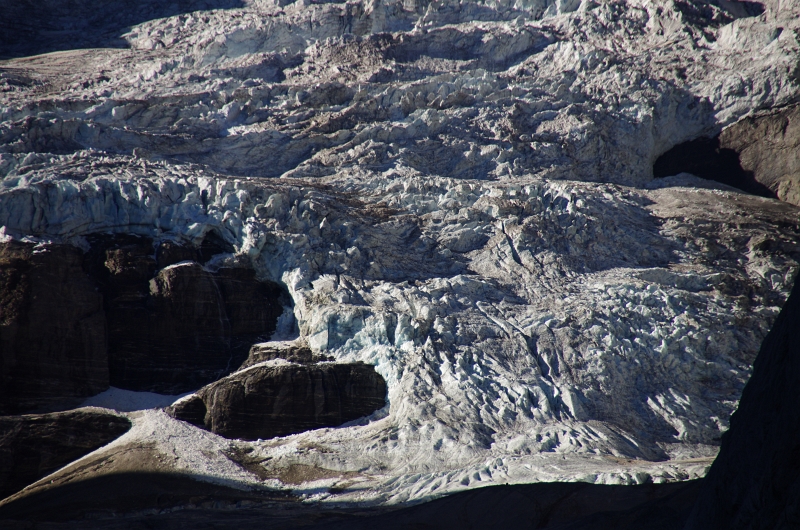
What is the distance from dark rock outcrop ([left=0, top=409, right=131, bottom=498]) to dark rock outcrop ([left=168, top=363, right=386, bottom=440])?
2.38m

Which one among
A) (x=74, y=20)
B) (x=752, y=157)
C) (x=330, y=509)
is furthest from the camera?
(x=74, y=20)

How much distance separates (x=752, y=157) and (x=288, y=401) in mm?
26742

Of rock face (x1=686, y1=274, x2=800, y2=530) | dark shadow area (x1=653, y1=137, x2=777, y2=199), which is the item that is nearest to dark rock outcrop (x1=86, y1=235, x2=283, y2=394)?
rock face (x1=686, y1=274, x2=800, y2=530)

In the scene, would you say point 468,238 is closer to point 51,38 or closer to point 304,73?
point 304,73

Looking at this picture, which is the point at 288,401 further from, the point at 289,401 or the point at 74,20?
the point at 74,20

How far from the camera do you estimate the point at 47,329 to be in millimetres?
25016

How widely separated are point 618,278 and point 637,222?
4.34 meters

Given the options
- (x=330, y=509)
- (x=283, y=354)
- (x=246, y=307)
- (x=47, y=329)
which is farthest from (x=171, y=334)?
(x=330, y=509)

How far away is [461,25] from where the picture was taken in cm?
4041

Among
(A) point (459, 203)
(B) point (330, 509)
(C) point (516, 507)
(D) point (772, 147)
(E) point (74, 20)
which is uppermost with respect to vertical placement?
(E) point (74, 20)

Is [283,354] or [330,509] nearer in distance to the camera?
[330,509]

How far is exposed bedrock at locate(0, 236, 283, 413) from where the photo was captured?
971 inches

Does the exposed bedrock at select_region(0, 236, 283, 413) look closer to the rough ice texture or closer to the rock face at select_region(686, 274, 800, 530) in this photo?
the rough ice texture

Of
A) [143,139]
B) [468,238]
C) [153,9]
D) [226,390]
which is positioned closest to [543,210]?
[468,238]
